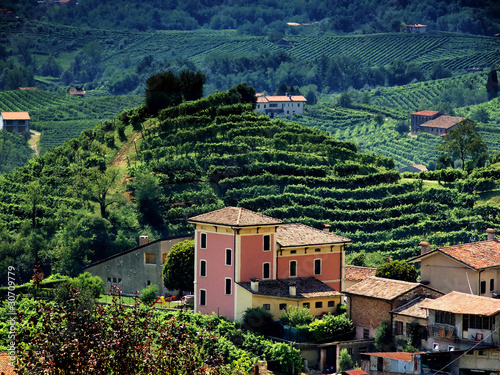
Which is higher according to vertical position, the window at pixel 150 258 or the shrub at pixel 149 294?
the window at pixel 150 258

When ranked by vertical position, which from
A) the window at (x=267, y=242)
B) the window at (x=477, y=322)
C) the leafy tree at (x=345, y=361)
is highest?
the window at (x=267, y=242)

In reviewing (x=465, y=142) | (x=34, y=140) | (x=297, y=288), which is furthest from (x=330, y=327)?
(x=34, y=140)

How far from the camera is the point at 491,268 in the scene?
46.0 m

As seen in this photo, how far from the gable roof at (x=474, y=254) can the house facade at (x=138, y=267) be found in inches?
551

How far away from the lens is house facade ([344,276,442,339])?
43281mm

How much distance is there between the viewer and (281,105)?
→ 143125 millimetres

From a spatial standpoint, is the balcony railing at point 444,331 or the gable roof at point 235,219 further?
the gable roof at point 235,219

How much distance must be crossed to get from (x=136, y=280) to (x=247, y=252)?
11.3 m

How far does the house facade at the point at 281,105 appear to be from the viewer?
13950cm

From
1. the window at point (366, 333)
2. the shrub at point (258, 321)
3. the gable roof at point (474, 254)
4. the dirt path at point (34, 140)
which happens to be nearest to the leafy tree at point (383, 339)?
the window at point (366, 333)

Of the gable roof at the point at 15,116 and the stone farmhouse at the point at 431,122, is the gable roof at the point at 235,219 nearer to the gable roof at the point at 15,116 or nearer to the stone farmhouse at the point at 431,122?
the gable roof at the point at 15,116

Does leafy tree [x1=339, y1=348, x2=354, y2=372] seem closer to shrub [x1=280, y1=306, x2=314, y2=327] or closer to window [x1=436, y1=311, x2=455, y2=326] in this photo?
shrub [x1=280, y1=306, x2=314, y2=327]


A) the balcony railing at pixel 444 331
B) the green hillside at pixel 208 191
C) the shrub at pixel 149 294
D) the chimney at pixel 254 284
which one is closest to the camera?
the balcony railing at pixel 444 331

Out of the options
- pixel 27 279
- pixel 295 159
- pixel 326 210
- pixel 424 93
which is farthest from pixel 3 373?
pixel 424 93
